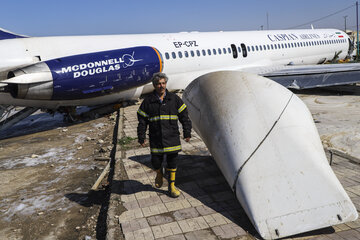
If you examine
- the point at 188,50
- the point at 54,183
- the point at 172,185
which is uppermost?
the point at 188,50

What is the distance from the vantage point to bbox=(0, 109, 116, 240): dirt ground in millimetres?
5219

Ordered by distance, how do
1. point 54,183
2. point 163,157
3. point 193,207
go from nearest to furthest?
point 193,207, point 163,157, point 54,183

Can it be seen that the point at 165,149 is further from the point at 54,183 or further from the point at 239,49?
the point at 239,49

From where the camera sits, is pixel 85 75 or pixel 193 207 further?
pixel 85 75

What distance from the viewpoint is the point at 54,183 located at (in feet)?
23.7

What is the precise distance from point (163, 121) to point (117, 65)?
7.13 metres

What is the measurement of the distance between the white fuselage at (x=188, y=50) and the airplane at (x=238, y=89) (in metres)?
0.05

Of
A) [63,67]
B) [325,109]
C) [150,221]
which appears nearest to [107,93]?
[63,67]

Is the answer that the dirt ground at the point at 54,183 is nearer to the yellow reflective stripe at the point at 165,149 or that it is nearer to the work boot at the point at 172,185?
the work boot at the point at 172,185

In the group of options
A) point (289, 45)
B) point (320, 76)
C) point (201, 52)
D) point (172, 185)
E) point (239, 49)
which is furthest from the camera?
point (289, 45)

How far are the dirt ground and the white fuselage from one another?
1.55 m

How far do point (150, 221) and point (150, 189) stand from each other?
1.20 metres

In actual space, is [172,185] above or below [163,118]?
below

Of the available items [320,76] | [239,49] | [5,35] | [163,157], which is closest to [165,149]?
[163,157]
